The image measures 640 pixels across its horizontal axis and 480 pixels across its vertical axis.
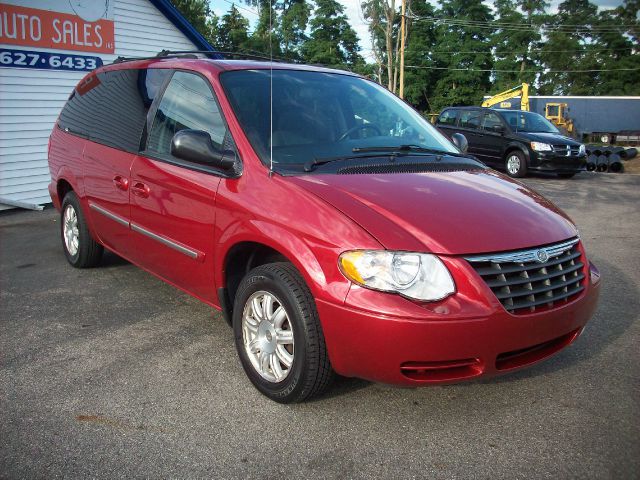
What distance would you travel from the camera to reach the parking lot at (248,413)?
8.59 feet

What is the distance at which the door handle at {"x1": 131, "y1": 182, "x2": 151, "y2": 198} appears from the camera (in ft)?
13.4

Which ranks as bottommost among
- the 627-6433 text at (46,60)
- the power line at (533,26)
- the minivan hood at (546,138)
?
the minivan hood at (546,138)

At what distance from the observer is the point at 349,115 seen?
3918 mm

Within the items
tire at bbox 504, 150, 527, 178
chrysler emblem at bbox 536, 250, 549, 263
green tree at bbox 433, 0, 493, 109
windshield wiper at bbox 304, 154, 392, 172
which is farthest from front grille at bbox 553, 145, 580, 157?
green tree at bbox 433, 0, 493, 109

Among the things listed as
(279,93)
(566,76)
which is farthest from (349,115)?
(566,76)

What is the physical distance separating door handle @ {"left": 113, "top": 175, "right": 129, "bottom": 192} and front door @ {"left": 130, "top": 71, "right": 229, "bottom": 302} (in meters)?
0.11

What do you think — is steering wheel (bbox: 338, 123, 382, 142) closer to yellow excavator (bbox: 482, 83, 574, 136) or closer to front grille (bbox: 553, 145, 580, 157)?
front grille (bbox: 553, 145, 580, 157)

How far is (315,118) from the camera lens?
3764 millimetres

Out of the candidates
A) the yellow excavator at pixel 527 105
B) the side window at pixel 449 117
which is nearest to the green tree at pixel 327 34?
the yellow excavator at pixel 527 105

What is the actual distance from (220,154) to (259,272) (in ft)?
2.43

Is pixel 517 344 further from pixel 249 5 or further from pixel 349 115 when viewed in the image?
pixel 249 5

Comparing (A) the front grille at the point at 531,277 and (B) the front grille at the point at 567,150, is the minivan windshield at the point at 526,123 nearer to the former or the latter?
(B) the front grille at the point at 567,150

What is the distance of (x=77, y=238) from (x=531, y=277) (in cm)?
426

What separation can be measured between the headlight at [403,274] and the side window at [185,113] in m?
1.32
